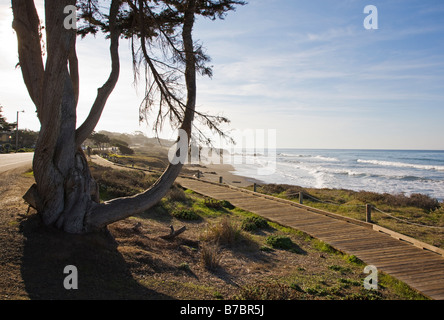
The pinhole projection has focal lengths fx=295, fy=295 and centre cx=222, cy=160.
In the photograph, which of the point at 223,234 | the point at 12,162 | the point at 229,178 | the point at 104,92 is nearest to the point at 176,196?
the point at 223,234

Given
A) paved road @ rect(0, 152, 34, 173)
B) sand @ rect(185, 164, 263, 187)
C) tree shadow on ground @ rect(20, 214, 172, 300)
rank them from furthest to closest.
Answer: sand @ rect(185, 164, 263, 187) → paved road @ rect(0, 152, 34, 173) → tree shadow on ground @ rect(20, 214, 172, 300)

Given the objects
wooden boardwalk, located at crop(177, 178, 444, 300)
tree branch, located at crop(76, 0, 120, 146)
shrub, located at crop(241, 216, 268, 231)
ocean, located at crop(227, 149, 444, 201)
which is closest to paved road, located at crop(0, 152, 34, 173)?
tree branch, located at crop(76, 0, 120, 146)

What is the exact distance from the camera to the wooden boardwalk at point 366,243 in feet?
21.4

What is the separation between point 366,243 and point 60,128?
858 cm

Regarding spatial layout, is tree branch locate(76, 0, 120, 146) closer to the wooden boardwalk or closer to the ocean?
the ocean

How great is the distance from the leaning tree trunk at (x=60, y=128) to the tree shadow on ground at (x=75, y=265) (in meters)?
→ 0.31

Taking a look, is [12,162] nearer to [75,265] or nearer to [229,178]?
[75,265]

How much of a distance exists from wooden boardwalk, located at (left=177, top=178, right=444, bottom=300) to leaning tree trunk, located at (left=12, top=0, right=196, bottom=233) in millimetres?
5772

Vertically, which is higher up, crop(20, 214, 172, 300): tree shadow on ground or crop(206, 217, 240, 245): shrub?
crop(20, 214, 172, 300): tree shadow on ground

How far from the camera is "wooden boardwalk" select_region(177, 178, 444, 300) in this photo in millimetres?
6531

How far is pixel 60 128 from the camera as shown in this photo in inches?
217
